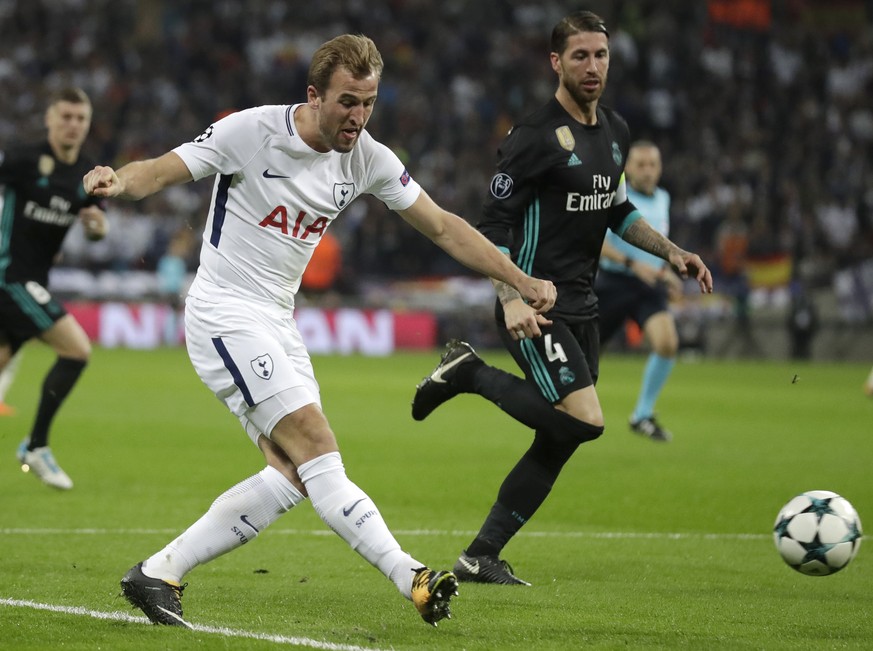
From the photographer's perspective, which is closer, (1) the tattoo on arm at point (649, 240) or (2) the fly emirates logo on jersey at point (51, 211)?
(1) the tattoo on arm at point (649, 240)

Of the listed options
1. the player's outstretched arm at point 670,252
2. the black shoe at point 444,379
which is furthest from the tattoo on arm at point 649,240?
the black shoe at point 444,379

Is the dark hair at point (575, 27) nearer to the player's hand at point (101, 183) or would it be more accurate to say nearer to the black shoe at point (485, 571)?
the black shoe at point (485, 571)

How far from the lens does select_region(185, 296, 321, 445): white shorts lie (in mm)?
5316

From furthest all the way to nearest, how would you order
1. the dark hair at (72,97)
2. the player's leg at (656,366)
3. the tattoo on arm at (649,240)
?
the player's leg at (656,366)
the dark hair at (72,97)
the tattoo on arm at (649,240)

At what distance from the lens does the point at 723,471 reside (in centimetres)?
1095

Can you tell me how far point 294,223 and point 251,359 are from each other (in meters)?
0.59

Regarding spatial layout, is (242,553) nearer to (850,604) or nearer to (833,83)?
(850,604)

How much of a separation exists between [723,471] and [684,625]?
556 centimetres

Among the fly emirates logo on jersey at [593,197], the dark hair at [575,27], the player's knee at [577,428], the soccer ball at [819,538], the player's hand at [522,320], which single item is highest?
the dark hair at [575,27]

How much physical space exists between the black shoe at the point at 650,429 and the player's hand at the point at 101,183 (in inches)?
337

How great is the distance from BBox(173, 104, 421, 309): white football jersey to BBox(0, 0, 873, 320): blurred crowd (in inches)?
823

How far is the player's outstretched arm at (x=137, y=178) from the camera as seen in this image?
4781 mm

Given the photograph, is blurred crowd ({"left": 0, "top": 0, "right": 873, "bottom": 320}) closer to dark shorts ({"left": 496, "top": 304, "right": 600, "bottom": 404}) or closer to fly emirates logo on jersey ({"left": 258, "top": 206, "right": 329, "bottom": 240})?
dark shorts ({"left": 496, "top": 304, "right": 600, "bottom": 404})

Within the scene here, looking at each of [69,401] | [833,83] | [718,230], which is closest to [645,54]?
[833,83]
